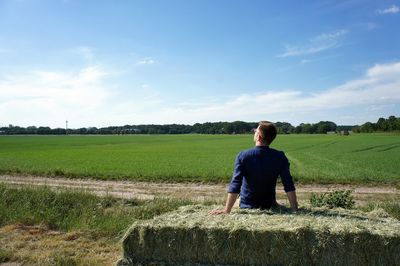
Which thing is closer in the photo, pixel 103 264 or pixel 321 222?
pixel 321 222

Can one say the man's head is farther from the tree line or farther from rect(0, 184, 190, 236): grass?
the tree line

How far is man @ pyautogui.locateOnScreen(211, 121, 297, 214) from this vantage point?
20.0 feet

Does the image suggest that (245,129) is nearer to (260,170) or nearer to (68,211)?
(68,211)

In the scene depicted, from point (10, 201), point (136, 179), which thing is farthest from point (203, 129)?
point (10, 201)

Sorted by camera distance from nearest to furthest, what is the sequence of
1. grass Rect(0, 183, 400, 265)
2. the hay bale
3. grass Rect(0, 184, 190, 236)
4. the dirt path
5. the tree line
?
1. the hay bale
2. grass Rect(0, 183, 400, 265)
3. grass Rect(0, 184, 190, 236)
4. the dirt path
5. the tree line

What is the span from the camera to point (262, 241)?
199 inches

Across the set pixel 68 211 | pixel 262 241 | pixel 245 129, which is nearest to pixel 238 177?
pixel 262 241

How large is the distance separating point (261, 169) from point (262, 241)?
1.34 meters

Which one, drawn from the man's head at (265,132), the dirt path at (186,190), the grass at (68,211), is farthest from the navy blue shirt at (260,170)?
the dirt path at (186,190)

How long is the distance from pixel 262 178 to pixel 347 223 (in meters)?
1.45

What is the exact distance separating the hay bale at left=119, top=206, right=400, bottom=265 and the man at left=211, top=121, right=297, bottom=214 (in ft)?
1.83

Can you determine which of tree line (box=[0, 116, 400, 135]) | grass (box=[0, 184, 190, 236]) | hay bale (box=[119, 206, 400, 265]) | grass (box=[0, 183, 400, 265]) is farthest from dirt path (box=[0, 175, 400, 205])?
tree line (box=[0, 116, 400, 135])

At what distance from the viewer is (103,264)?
6.47 metres

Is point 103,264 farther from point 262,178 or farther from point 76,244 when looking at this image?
point 262,178
